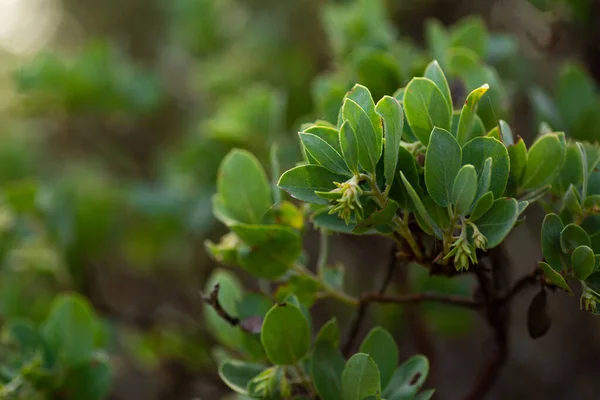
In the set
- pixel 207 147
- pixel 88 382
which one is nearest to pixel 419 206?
pixel 88 382

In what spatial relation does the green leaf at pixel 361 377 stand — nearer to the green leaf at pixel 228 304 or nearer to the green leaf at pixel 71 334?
the green leaf at pixel 228 304

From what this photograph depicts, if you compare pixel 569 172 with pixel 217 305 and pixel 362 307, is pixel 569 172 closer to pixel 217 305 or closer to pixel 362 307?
pixel 362 307

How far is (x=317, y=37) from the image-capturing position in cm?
225

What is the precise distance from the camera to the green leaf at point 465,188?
0.61m

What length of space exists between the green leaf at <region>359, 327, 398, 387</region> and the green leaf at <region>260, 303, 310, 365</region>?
8 cm

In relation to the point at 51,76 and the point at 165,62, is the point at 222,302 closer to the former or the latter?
the point at 51,76

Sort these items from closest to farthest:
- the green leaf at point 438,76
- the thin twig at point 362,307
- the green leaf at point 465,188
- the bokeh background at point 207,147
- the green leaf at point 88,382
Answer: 1. the green leaf at point 465,188
2. the green leaf at point 438,76
3. the thin twig at point 362,307
4. the green leaf at point 88,382
5. the bokeh background at point 207,147

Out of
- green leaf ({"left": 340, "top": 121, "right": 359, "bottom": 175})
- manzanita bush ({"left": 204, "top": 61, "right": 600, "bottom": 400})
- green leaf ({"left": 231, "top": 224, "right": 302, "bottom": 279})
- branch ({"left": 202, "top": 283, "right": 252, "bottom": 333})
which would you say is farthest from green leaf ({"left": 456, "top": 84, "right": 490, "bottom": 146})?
branch ({"left": 202, "top": 283, "right": 252, "bottom": 333})

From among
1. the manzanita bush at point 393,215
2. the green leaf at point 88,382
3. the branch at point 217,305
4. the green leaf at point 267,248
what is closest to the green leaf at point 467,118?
the manzanita bush at point 393,215

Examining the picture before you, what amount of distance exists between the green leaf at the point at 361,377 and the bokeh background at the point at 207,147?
368 millimetres

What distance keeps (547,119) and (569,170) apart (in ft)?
0.95

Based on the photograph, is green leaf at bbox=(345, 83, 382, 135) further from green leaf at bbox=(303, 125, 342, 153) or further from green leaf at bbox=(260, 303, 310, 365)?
green leaf at bbox=(260, 303, 310, 365)

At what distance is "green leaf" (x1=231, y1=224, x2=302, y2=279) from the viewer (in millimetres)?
779

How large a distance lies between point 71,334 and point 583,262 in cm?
75
